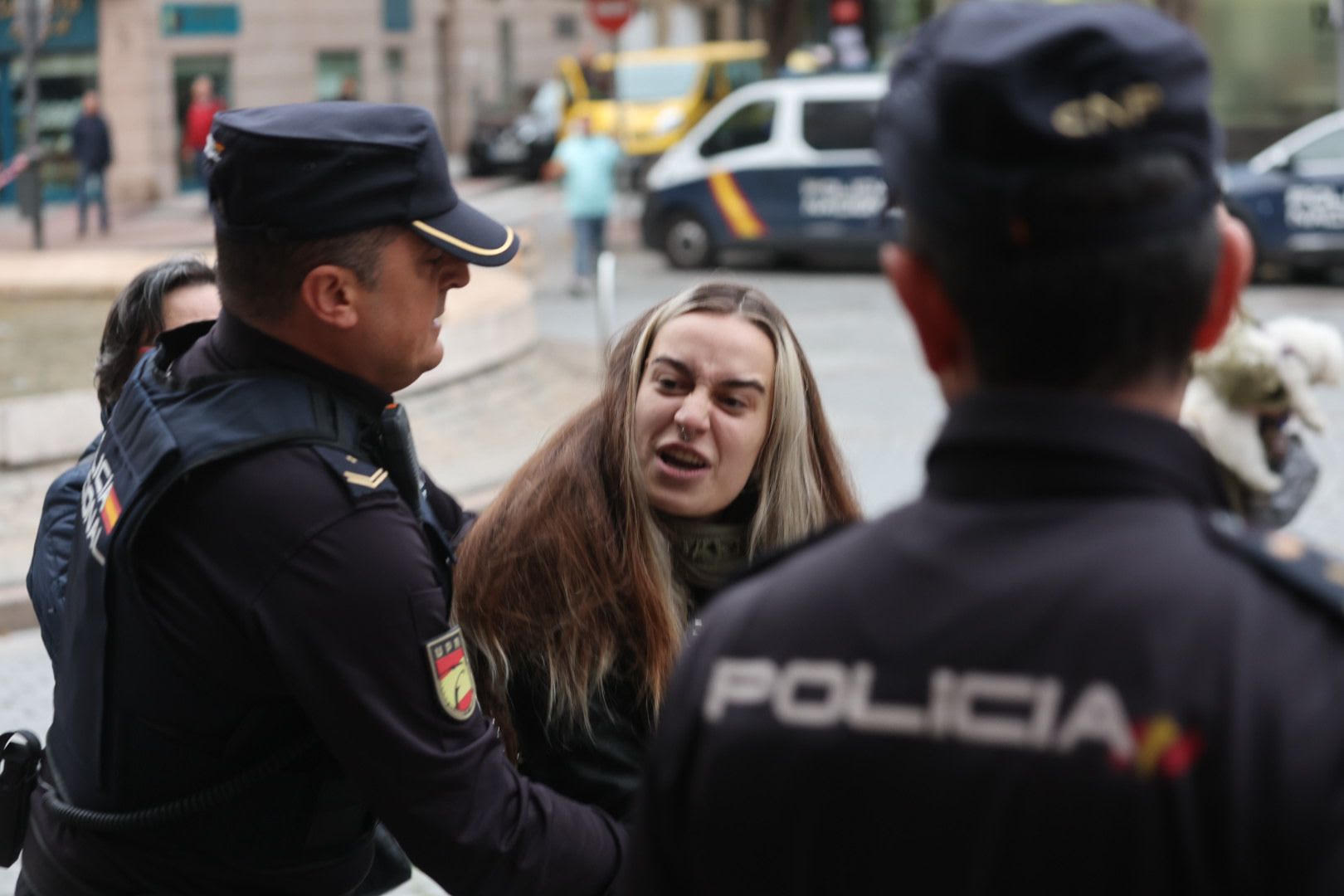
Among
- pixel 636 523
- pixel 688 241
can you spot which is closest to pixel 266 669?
pixel 636 523

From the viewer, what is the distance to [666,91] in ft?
96.9

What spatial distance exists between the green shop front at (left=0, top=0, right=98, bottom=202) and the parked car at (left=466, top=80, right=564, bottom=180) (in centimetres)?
648

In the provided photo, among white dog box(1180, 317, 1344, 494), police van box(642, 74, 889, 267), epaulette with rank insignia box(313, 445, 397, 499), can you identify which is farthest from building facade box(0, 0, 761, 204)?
epaulette with rank insignia box(313, 445, 397, 499)

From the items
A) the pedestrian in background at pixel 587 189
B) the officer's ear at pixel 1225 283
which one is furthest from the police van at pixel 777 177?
the officer's ear at pixel 1225 283

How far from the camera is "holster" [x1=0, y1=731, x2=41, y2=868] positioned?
2.66m

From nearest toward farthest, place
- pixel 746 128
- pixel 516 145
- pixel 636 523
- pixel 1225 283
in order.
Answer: pixel 1225 283 < pixel 636 523 < pixel 746 128 < pixel 516 145

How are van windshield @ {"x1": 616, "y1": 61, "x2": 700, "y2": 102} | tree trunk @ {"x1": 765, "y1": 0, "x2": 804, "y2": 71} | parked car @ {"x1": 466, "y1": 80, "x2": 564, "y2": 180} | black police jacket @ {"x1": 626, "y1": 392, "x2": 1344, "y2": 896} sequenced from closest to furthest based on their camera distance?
1. black police jacket @ {"x1": 626, "y1": 392, "x2": 1344, "y2": 896}
2. tree trunk @ {"x1": 765, "y1": 0, "x2": 804, "y2": 71}
3. van windshield @ {"x1": 616, "y1": 61, "x2": 700, "y2": 102}
4. parked car @ {"x1": 466, "y1": 80, "x2": 564, "y2": 180}

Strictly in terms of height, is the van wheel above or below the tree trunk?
below

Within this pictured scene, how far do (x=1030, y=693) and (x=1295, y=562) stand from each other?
0.20 m

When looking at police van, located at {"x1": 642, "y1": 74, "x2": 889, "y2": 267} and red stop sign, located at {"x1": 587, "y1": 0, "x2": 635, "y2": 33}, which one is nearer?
police van, located at {"x1": 642, "y1": 74, "x2": 889, "y2": 267}

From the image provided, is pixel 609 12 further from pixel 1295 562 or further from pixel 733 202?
pixel 1295 562

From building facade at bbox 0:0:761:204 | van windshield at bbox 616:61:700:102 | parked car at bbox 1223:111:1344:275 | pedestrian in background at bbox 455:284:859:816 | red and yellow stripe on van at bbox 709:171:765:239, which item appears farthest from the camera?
building facade at bbox 0:0:761:204

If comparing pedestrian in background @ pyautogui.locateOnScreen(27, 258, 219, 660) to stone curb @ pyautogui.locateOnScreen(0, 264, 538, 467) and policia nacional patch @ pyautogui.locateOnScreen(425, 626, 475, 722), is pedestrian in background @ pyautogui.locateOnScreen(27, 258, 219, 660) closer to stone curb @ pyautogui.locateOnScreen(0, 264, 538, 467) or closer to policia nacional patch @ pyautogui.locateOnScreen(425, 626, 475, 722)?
policia nacional patch @ pyautogui.locateOnScreen(425, 626, 475, 722)

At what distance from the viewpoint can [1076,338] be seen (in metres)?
1.35
